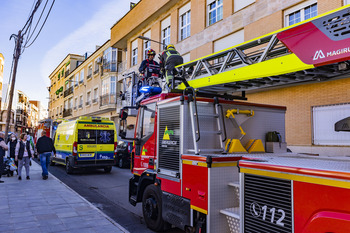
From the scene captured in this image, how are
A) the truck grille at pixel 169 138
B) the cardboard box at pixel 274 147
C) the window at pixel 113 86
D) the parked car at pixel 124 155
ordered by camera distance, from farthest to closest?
the window at pixel 113 86
the parked car at pixel 124 155
the cardboard box at pixel 274 147
the truck grille at pixel 169 138

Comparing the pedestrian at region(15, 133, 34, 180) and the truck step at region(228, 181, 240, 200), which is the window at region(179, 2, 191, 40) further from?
the truck step at region(228, 181, 240, 200)

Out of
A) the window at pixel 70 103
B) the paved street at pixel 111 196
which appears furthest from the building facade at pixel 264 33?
the window at pixel 70 103

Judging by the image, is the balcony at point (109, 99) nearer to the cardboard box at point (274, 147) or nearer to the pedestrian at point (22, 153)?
the pedestrian at point (22, 153)

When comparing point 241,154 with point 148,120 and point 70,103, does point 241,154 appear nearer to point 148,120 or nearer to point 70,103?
point 148,120

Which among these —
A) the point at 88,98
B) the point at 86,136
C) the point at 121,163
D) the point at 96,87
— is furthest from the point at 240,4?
the point at 88,98

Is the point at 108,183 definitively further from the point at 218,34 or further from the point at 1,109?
the point at 1,109

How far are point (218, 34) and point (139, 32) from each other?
448 inches

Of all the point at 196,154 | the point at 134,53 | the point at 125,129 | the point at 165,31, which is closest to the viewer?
the point at 196,154

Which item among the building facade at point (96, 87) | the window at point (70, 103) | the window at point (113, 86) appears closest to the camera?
the window at point (113, 86)

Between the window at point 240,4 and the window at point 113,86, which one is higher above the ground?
the window at point 240,4

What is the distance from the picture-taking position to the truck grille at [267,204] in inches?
101

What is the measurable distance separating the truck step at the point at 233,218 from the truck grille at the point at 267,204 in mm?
359

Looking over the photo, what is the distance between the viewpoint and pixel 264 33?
43.8 ft

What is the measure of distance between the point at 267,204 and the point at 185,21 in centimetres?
1855
